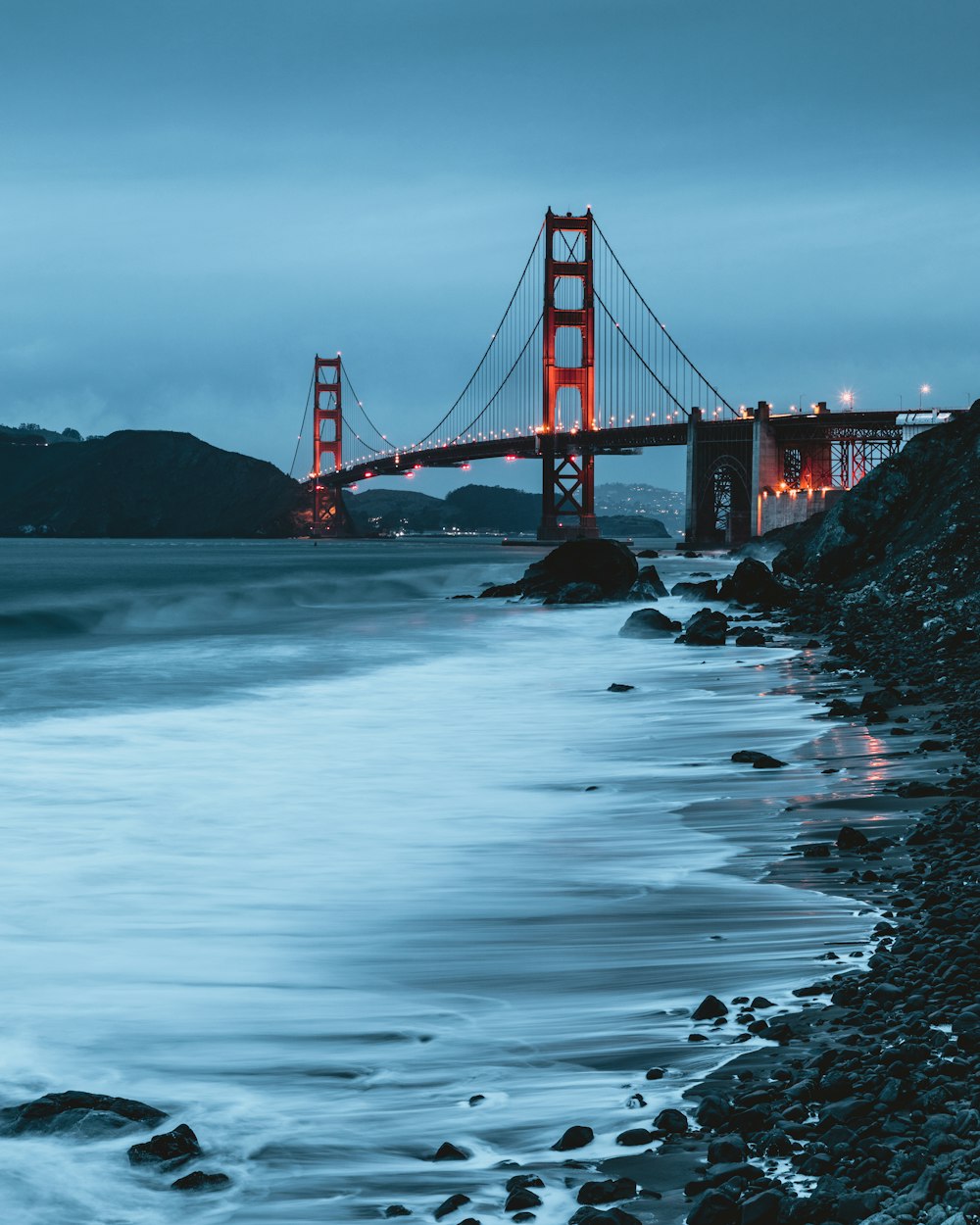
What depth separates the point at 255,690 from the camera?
594 inches

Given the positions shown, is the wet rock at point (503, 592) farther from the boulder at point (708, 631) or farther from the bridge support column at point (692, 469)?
the bridge support column at point (692, 469)

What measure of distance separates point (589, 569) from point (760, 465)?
29.1 meters

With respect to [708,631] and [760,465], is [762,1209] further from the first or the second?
[760,465]

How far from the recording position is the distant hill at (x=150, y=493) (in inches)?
5182

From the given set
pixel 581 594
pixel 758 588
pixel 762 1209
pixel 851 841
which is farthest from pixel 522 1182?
pixel 581 594

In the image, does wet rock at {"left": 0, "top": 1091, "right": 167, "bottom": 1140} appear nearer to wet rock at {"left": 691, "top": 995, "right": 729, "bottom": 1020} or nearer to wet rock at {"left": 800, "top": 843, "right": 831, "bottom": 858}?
wet rock at {"left": 691, "top": 995, "right": 729, "bottom": 1020}

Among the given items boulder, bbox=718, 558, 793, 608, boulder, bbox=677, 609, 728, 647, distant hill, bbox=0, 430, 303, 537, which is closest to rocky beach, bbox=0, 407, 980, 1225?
boulder, bbox=677, 609, 728, 647

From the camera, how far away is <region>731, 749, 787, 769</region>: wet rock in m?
7.96

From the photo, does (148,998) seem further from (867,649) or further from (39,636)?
(39,636)

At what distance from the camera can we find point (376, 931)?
16.3ft

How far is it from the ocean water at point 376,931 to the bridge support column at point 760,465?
43.7 m

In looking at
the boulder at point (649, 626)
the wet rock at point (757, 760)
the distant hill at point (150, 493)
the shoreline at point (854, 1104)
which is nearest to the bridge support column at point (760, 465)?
the boulder at point (649, 626)

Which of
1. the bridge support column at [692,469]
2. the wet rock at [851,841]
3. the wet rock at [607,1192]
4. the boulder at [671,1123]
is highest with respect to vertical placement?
the bridge support column at [692,469]

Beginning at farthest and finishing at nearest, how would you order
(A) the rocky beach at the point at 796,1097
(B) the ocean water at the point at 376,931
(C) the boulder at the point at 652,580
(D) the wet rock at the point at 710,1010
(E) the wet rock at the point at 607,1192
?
1. (C) the boulder at the point at 652,580
2. (D) the wet rock at the point at 710,1010
3. (B) the ocean water at the point at 376,931
4. (E) the wet rock at the point at 607,1192
5. (A) the rocky beach at the point at 796,1097
